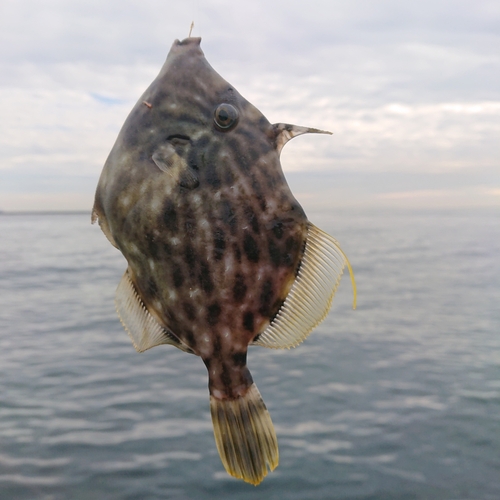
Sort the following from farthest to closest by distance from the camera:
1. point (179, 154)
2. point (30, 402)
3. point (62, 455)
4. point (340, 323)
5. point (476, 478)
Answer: point (340, 323) < point (30, 402) < point (62, 455) < point (476, 478) < point (179, 154)

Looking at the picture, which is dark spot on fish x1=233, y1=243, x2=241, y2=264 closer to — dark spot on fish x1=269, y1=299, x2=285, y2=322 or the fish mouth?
dark spot on fish x1=269, y1=299, x2=285, y2=322

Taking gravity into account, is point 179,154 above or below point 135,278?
above

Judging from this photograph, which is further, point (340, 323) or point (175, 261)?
point (340, 323)

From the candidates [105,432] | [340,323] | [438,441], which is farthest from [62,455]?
[340,323]

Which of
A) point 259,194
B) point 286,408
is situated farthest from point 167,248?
point 286,408

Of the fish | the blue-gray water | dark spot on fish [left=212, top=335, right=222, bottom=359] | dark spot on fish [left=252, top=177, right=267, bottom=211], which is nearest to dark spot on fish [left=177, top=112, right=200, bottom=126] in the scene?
the fish

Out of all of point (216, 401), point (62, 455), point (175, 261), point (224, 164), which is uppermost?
point (224, 164)

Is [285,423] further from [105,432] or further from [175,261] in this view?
[175,261]
